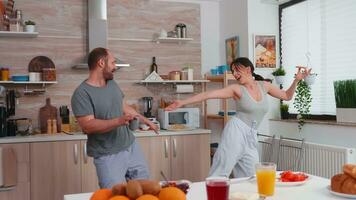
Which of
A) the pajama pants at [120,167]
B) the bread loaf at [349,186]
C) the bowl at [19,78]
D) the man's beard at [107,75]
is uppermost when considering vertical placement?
the bowl at [19,78]

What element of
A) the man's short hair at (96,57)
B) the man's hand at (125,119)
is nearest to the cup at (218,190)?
the man's hand at (125,119)

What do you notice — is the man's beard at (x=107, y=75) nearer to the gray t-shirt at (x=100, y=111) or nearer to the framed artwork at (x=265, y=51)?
the gray t-shirt at (x=100, y=111)

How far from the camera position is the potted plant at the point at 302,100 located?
3873 millimetres

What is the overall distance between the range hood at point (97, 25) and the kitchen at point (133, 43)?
229mm

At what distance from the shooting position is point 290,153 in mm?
3914

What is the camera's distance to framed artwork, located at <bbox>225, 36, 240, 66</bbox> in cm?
456

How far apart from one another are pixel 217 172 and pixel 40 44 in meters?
2.59

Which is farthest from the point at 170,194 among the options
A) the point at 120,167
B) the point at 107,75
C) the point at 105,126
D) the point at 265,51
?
the point at 265,51

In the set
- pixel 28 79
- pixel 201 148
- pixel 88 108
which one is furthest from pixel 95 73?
pixel 201 148

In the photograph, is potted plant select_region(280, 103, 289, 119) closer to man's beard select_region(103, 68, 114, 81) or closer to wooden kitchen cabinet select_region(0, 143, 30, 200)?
man's beard select_region(103, 68, 114, 81)

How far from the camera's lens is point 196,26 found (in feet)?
15.7

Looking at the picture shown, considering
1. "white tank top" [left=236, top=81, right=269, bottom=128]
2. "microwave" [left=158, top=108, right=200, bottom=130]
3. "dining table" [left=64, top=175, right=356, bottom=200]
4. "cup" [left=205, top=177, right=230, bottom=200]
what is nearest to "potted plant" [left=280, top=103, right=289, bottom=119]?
"microwave" [left=158, top=108, right=200, bottom=130]

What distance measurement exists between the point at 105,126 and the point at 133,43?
2.46 m

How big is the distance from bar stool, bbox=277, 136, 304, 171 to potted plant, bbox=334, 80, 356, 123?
1.62 ft
